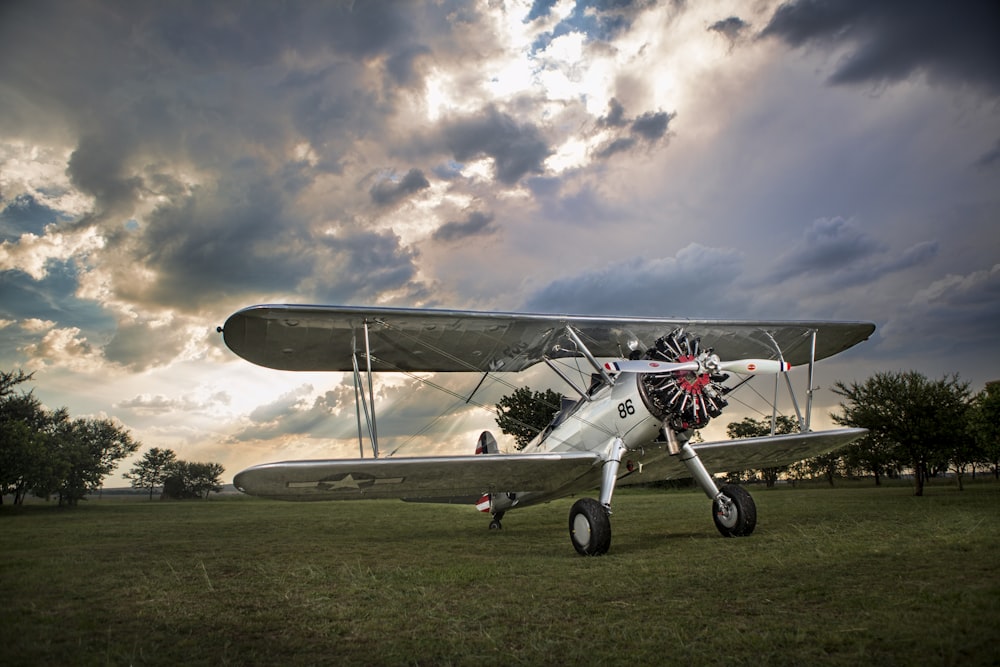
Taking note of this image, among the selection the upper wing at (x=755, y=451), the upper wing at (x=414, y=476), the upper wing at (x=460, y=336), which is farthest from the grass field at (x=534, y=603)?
the upper wing at (x=460, y=336)

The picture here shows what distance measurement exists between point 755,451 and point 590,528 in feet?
16.4

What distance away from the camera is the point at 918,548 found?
6207 mm

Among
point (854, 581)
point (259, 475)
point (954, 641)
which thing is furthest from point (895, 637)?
point (259, 475)

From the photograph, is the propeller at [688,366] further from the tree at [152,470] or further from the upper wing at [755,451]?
the tree at [152,470]

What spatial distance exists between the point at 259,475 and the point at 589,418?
497 cm

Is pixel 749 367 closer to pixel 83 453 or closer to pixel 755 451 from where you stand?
pixel 755 451

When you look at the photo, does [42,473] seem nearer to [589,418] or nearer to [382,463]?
[382,463]

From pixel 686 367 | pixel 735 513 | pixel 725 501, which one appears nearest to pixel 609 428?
pixel 686 367

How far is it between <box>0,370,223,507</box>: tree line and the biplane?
16.5 meters

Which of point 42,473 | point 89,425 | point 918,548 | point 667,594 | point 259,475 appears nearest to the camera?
point 667,594

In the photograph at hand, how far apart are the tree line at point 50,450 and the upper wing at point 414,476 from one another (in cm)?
1782

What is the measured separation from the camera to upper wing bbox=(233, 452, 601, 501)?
7680mm

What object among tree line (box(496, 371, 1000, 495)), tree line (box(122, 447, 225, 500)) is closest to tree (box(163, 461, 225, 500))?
tree line (box(122, 447, 225, 500))

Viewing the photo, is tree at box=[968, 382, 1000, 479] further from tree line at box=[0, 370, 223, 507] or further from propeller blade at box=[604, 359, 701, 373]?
tree line at box=[0, 370, 223, 507]
